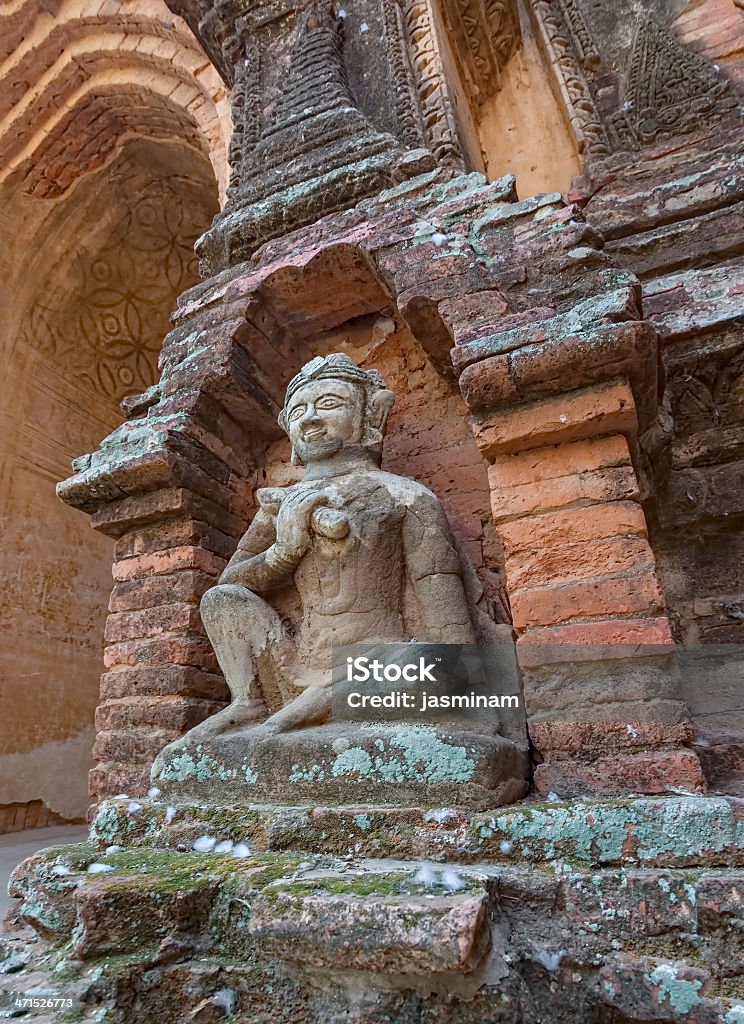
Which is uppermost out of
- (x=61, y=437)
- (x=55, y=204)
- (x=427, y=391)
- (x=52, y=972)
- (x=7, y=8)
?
(x=7, y=8)

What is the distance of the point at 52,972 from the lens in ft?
5.08

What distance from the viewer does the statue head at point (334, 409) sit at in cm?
262

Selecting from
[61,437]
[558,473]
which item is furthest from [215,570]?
[61,437]

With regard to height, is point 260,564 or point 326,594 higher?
point 260,564

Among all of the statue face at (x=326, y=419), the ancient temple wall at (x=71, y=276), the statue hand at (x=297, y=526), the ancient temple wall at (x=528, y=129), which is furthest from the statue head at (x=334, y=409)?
the ancient temple wall at (x=71, y=276)

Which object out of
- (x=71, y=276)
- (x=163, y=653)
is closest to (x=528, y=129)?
(x=163, y=653)

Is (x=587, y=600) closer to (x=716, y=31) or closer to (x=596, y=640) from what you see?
(x=596, y=640)

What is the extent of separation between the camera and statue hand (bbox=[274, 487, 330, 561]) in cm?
236

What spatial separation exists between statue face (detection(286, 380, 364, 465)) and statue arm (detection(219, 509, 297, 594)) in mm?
323

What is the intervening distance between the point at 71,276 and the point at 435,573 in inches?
286

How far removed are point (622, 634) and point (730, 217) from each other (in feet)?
7.88

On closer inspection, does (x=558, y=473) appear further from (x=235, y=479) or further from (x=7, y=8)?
(x=7, y=8)

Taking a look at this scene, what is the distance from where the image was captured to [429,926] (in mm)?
1260

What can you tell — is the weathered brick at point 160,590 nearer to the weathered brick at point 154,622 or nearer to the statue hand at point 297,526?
the weathered brick at point 154,622
